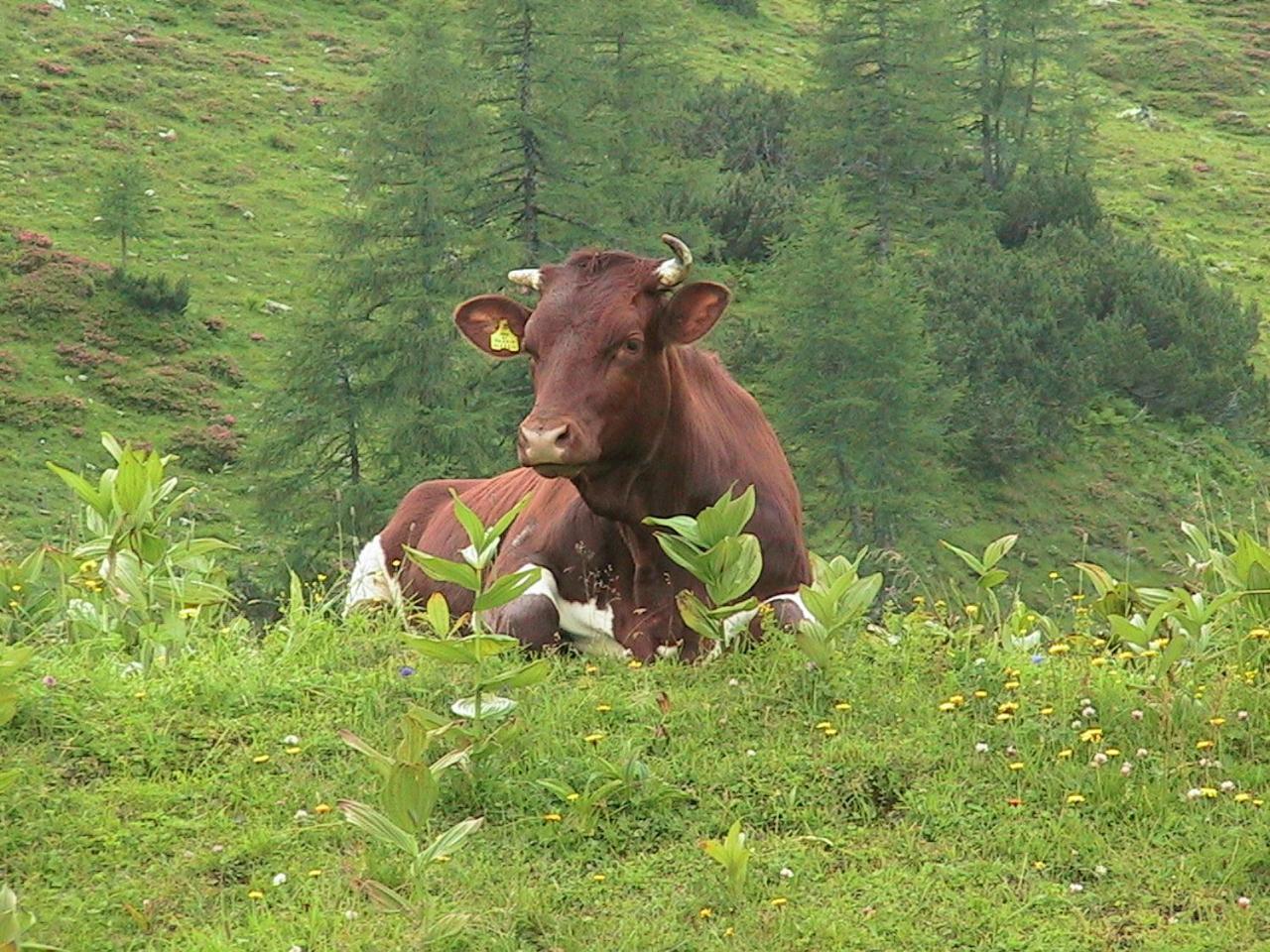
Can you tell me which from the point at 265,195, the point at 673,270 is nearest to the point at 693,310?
the point at 673,270

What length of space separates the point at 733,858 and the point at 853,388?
107 feet

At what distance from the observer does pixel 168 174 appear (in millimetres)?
44719

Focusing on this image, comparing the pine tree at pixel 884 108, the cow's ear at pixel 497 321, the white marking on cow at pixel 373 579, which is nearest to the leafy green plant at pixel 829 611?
the cow's ear at pixel 497 321

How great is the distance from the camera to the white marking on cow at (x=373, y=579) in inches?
394

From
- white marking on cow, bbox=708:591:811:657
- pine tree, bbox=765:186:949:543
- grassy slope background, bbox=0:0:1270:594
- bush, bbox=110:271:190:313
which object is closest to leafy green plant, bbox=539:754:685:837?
Answer: white marking on cow, bbox=708:591:811:657

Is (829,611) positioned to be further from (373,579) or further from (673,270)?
(373,579)

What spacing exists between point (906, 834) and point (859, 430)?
3205 centimetres

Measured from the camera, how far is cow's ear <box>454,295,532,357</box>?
829 centimetres

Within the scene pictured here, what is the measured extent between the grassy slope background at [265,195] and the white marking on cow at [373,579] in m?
15.1

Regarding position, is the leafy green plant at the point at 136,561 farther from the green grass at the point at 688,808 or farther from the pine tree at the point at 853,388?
the pine tree at the point at 853,388

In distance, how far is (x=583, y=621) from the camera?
7.82 meters

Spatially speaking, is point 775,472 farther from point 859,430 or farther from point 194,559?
point 859,430

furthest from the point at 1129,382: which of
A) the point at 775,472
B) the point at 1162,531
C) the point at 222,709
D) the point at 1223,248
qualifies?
the point at 222,709

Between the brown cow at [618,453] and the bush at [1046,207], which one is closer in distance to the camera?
the brown cow at [618,453]
